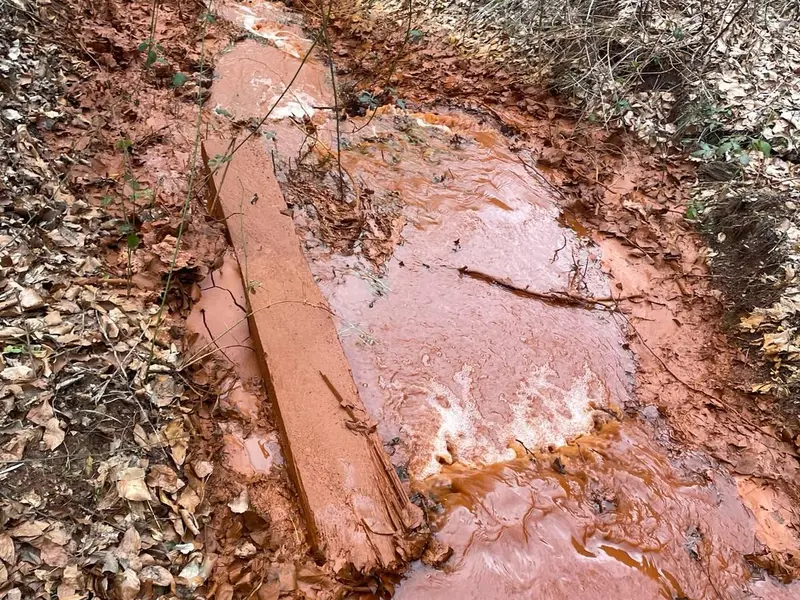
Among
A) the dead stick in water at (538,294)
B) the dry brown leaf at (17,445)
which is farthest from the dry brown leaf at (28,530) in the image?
the dead stick in water at (538,294)

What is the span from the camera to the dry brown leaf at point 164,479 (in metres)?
2.36

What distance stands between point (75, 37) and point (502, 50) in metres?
4.17

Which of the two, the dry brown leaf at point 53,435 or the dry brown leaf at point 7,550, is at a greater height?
the dry brown leaf at point 53,435

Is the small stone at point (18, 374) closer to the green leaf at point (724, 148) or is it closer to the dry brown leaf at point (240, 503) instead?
the dry brown leaf at point (240, 503)

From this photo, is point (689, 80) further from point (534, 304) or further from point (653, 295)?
point (534, 304)

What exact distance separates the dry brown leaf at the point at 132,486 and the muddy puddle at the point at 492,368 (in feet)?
1.90

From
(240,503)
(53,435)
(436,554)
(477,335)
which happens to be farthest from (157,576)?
(477,335)

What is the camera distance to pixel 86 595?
1.95 meters

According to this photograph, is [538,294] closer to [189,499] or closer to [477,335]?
[477,335]

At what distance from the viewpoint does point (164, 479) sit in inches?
94.1

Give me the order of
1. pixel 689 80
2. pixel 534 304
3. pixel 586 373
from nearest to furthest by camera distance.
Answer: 1. pixel 586 373
2. pixel 534 304
3. pixel 689 80

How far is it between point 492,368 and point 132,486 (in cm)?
222

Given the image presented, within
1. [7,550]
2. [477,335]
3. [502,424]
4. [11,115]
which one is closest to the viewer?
[7,550]

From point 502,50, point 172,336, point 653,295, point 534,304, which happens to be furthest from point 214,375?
point 502,50
